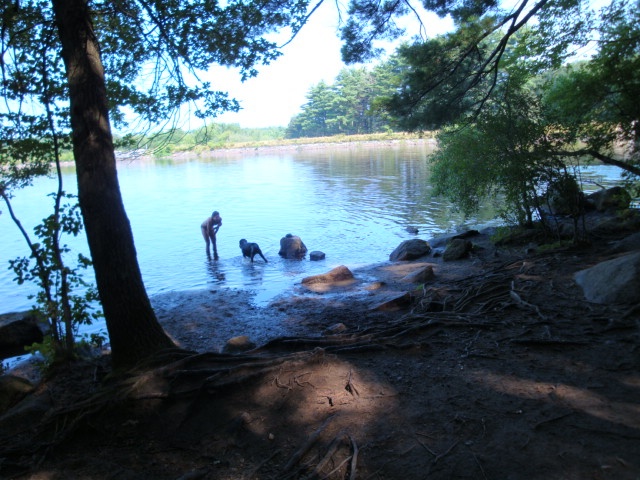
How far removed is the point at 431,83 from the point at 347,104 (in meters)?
73.8

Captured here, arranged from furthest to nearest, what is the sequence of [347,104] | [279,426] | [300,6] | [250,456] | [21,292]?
[347,104] → [21,292] → [300,6] → [279,426] → [250,456]

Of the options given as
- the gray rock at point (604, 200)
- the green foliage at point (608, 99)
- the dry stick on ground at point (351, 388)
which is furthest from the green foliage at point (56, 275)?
the gray rock at point (604, 200)

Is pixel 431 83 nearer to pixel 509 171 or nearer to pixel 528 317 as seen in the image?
pixel 509 171

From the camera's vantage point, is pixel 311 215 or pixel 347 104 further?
pixel 347 104

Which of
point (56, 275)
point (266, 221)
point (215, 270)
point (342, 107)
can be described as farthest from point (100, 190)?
point (342, 107)

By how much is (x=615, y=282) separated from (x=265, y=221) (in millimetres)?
19504

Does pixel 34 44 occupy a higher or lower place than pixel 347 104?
lower

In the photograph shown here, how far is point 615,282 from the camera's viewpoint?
19.4 feet

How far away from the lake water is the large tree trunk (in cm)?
461

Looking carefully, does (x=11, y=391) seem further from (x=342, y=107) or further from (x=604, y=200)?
(x=342, y=107)

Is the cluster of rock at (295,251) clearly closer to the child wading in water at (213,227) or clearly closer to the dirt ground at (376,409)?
the child wading in water at (213,227)

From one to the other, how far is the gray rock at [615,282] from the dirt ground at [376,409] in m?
0.24

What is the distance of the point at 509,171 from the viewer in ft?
31.8

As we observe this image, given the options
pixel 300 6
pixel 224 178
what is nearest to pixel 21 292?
pixel 300 6
